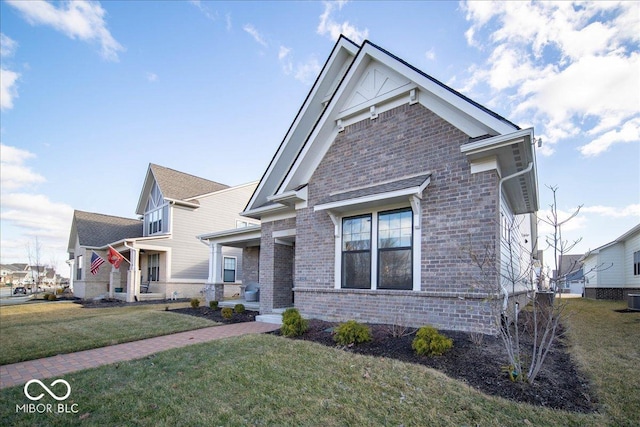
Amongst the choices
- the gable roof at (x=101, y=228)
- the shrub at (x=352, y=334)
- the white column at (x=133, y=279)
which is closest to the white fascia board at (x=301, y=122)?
the shrub at (x=352, y=334)

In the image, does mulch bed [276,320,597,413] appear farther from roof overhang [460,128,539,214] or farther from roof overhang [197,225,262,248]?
roof overhang [197,225,262,248]

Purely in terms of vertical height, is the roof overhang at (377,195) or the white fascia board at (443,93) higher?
the white fascia board at (443,93)

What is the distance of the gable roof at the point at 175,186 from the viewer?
21.8 meters

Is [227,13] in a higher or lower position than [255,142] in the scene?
higher

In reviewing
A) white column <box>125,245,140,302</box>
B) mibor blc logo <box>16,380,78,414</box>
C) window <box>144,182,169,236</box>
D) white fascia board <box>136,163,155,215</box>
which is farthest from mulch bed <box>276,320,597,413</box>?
white fascia board <box>136,163,155,215</box>

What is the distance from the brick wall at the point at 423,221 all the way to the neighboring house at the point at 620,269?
17.3 meters

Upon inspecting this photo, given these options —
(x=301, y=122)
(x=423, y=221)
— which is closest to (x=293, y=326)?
(x=423, y=221)

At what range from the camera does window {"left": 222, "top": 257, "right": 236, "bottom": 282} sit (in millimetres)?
22219

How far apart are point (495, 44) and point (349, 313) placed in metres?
9.06

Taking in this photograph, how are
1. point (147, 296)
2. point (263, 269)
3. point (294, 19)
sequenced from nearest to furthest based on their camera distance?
point (294, 19) < point (263, 269) < point (147, 296)

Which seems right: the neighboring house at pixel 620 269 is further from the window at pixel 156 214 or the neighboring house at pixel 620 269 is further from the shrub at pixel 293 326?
the window at pixel 156 214

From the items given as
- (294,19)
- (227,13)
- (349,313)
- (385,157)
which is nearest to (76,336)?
(349,313)

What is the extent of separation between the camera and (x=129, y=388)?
456cm

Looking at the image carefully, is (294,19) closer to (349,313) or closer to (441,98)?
(441,98)
